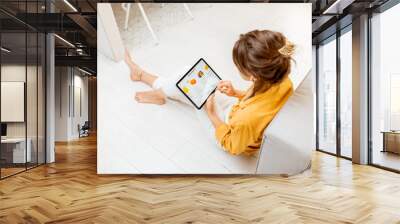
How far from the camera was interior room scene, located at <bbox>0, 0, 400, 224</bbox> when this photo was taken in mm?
4543

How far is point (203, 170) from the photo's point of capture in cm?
663

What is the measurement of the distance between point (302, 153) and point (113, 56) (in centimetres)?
A: 371

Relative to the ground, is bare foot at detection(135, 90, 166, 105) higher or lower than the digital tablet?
lower

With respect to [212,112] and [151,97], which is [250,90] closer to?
[212,112]

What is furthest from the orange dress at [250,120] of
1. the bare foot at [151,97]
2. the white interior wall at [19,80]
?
the white interior wall at [19,80]

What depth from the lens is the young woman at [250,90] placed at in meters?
6.47

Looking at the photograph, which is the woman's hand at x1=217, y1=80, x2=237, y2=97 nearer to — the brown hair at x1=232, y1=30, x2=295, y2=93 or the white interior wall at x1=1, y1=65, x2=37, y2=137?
the brown hair at x1=232, y1=30, x2=295, y2=93

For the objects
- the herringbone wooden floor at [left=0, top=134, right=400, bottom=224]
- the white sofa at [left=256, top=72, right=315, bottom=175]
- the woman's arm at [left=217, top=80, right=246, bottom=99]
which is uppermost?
the woman's arm at [left=217, top=80, right=246, bottom=99]

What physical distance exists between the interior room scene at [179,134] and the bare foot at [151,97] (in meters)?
0.10

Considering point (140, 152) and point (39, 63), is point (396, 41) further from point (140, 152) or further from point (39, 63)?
point (39, 63)

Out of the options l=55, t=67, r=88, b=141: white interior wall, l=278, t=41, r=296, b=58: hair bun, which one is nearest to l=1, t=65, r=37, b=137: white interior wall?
l=278, t=41, r=296, b=58: hair bun

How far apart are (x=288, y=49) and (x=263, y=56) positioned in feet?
1.69

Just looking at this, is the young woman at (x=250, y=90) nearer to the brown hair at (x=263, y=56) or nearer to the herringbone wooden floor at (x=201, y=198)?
the brown hair at (x=263, y=56)

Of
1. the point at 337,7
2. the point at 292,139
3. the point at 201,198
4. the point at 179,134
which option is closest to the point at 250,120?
the point at 292,139
